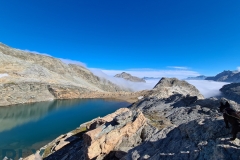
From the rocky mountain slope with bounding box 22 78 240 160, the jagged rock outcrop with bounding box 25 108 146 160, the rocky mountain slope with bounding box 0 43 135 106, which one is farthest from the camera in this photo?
the rocky mountain slope with bounding box 0 43 135 106

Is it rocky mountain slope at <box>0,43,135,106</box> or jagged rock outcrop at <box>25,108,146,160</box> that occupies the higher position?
rocky mountain slope at <box>0,43,135,106</box>

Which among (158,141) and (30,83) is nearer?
(158,141)

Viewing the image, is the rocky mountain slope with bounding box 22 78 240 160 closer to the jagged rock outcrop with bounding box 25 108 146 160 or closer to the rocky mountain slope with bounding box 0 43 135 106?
the jagged rock outcrop with bounding box 25 108 146 160

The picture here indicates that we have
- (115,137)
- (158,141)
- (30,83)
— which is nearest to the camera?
(158,141)

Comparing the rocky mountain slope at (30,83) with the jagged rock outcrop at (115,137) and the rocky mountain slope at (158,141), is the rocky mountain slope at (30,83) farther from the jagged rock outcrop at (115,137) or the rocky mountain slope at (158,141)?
the jagged rock outcrop at (115,137)

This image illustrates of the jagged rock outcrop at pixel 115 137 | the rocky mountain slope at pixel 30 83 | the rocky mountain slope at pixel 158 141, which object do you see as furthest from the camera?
the rocky mountain slope at pixel 30 83

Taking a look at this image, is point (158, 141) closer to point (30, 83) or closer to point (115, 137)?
point (115, 137)

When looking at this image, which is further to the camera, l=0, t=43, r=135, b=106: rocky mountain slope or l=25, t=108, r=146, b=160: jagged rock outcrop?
l=0, t=43, r=135, b=106: rocky mountain slope

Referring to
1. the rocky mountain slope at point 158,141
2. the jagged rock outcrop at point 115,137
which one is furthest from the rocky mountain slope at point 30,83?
the jagged rock outcrop at point 115,137

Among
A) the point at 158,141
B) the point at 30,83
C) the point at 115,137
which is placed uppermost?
the point at 30,83

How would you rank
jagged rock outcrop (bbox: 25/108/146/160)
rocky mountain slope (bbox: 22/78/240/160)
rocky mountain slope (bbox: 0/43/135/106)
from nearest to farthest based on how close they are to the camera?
rocky mountain slope (bbox: 22/78/240/160) → jagged rock outcrop (bbox: 25/108/146/160) → rocky mountain slope (bbox: 0/43/135/106)

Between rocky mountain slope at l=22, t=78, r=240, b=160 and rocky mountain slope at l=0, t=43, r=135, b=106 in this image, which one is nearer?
rocky mountain slope at l=22, t=78, r=240, b=160

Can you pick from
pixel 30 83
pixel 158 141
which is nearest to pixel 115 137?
pixel 158 141

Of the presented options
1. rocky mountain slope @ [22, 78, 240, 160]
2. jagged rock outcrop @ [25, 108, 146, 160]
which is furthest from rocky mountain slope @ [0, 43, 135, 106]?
jagged rock outcrop @ [25, 108, 146, 160]
